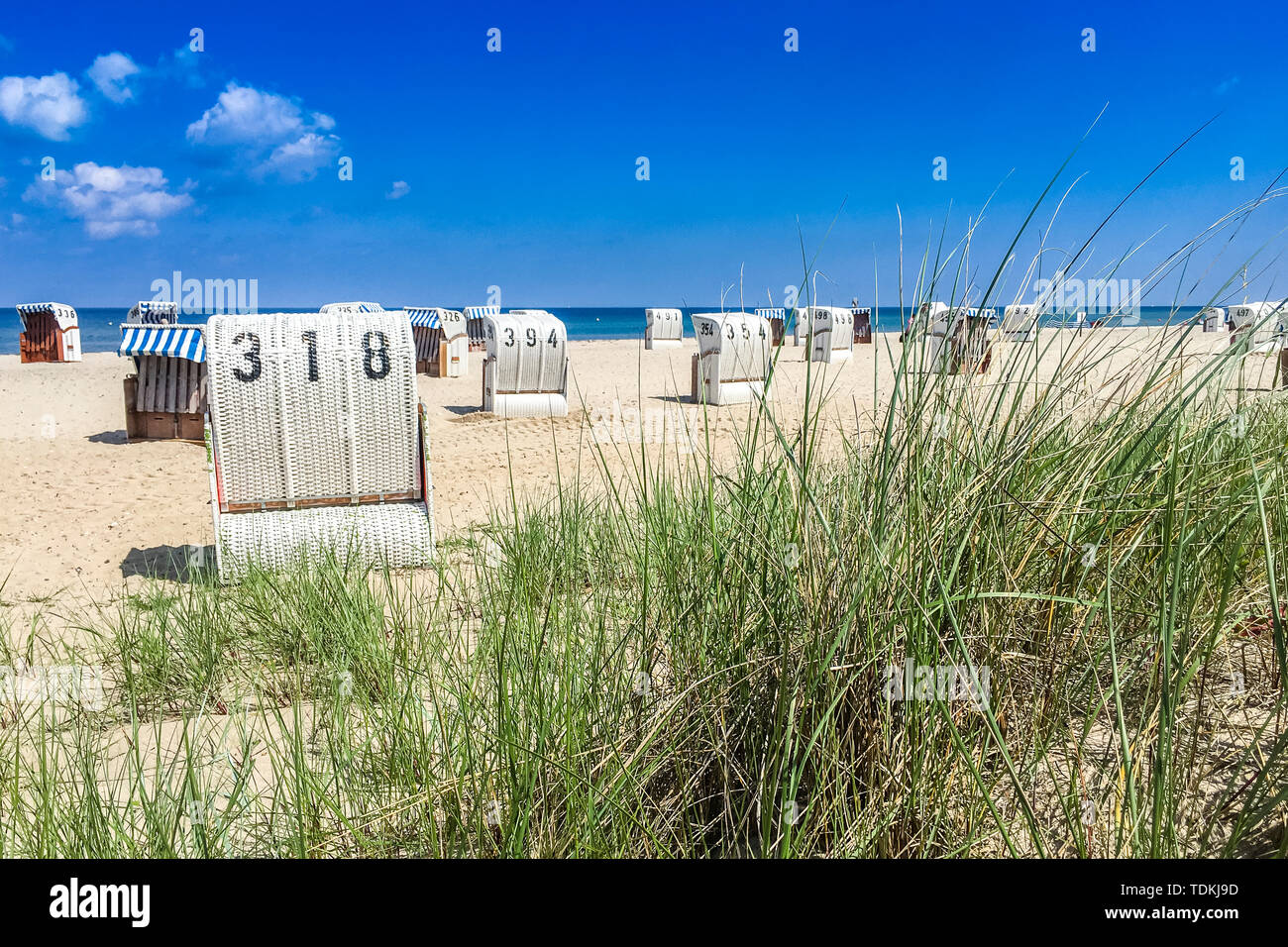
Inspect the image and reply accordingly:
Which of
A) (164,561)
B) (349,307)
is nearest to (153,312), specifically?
(349,307)

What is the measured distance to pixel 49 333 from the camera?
21531 mm

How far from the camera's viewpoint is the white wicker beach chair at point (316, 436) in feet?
15.5

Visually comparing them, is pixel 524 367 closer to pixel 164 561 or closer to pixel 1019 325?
pixel 164 561

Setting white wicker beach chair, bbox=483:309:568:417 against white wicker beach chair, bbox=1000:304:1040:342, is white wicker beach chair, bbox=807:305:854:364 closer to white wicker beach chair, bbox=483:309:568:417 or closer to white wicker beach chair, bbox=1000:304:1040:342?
white wicker beach chair, bbox=483:309:568:417

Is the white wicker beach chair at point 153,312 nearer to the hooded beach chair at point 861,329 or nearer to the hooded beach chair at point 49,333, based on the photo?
the hooded beach chair at point 49,333

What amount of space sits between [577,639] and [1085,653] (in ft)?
3.38

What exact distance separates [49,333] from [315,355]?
21299mm

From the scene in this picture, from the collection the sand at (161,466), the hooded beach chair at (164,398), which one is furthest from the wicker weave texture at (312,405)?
the hooded beach chair at (164,398)

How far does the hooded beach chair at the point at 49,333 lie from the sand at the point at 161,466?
7.94 meters

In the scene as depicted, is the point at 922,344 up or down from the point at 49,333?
down

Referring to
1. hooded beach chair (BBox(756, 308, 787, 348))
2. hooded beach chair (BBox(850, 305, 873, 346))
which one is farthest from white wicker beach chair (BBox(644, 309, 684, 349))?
hooded beach chair (BBox(850, 305, 873, 346))
